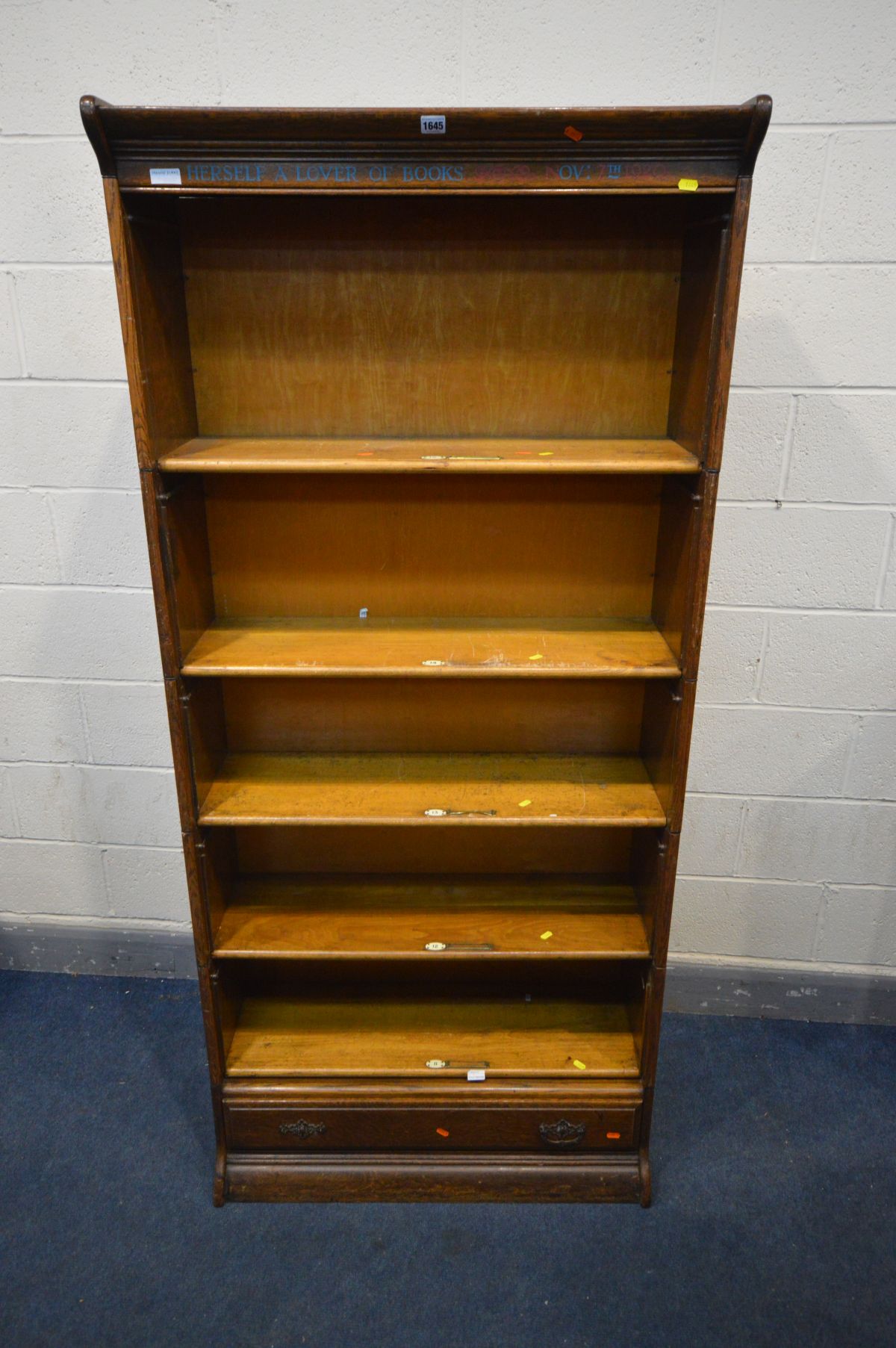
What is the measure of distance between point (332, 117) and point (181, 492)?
63 centimetres

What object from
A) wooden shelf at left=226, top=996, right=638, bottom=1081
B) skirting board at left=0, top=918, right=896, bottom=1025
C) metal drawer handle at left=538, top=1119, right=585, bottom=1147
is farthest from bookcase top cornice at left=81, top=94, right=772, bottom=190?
skirting board at left=0, top=918, right=896, bottom=1025

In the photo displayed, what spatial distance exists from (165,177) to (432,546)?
0.75m

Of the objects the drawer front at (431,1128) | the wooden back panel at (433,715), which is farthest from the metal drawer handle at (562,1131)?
the wooden back panel at (433,715)

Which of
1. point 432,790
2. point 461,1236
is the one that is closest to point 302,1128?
point 461,1236

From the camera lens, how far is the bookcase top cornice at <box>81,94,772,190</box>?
4.09 feet

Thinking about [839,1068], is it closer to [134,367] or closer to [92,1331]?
[92,1331]

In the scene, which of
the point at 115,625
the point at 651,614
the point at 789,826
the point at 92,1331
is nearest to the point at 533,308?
the point at 651,614

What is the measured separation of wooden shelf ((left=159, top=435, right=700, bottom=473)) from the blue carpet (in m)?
1.47

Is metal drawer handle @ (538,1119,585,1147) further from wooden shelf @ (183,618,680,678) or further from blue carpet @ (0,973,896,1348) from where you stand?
wooden shelf @ (183,618,680,678)

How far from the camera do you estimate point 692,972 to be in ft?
7.65

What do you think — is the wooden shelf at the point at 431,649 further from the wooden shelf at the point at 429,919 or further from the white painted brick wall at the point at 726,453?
the wooden shelf at the point at 429,919

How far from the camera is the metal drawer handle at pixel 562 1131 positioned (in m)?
1.86

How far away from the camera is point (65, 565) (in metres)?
2.04

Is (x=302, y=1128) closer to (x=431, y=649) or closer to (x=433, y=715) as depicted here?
(x=433, y=715)
